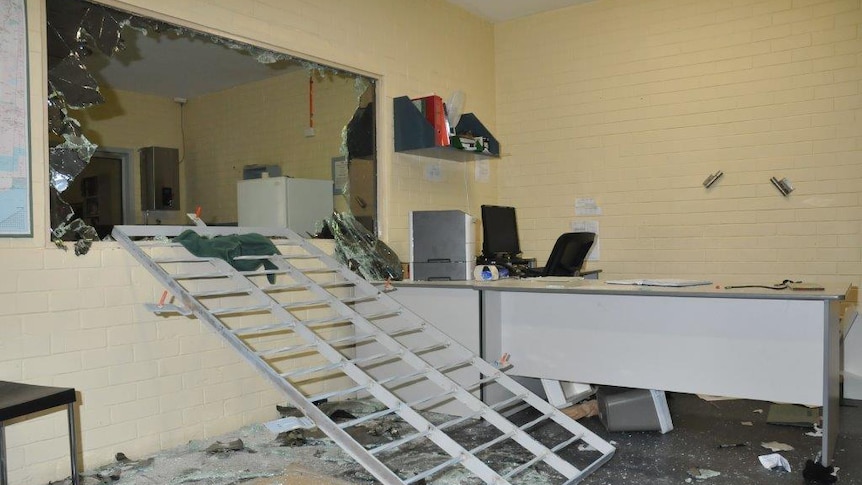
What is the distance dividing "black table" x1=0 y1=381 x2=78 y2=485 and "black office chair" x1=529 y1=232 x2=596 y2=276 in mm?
3038

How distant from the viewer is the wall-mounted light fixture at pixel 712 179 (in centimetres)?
484

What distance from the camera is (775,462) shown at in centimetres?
302

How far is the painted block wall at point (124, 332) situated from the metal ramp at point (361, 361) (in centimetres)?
19

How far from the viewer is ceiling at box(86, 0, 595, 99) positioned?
4.94 meters

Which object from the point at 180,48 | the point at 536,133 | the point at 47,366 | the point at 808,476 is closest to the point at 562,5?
the point at 536,133

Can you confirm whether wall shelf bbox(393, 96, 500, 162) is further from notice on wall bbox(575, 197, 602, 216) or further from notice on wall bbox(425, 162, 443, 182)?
notice on wall bbox(575, 197, 602, 216)

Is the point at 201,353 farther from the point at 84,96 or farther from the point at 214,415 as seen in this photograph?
the point at 84,96

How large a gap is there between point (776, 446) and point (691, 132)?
2.50 meters

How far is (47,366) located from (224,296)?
1006mm

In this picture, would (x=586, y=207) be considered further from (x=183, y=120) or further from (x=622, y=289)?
(x=183, y=120)

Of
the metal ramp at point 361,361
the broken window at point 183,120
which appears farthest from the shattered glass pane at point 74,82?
the metal ramp at point 361,361

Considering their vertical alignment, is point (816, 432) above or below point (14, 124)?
below

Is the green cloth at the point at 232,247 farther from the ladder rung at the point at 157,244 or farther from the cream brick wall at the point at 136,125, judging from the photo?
the cream brick wall at the point at 136,125

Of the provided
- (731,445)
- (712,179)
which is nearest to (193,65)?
(712,179)
